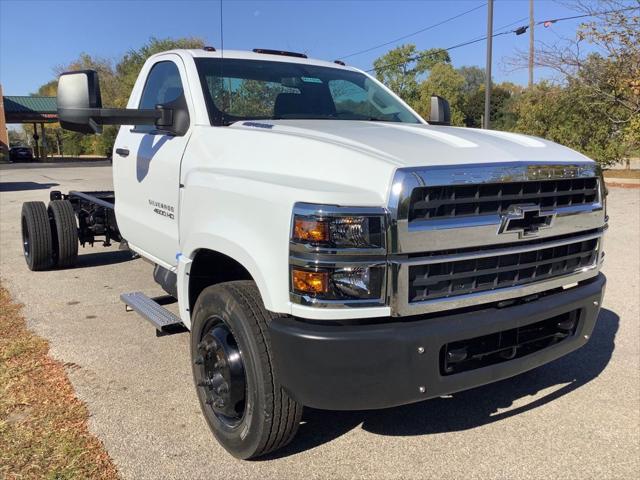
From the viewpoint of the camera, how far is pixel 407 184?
7.54 ft

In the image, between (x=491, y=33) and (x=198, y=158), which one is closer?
(x=198, y=158)

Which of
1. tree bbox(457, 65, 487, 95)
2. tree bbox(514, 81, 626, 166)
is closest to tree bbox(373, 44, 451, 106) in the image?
tree bbox(514, 81, 626, 166)

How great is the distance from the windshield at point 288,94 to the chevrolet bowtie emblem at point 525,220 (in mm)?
1689

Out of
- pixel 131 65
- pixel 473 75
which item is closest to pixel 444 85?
pixel 131 65

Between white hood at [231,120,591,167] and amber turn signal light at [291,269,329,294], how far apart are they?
0.56 metres

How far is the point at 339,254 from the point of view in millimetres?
2244

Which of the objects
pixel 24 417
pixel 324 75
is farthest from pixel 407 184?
pixel 24 417

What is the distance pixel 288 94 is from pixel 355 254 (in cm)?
206

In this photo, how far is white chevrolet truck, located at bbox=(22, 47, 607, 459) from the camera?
90.5 inches

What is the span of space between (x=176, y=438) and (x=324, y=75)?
2681mm

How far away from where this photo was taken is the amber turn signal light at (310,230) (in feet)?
7.41

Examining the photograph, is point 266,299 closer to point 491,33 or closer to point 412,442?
point 412,442

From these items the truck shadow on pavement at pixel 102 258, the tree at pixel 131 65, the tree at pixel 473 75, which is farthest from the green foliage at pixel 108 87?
the tree at pixel 473 75

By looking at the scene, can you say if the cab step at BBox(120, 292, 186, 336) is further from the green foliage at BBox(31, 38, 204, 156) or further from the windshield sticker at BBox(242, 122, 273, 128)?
the green foliage at BBox(31, 38, 204, 156)
